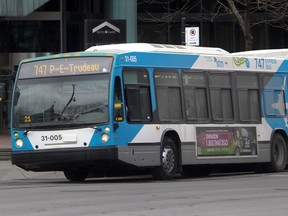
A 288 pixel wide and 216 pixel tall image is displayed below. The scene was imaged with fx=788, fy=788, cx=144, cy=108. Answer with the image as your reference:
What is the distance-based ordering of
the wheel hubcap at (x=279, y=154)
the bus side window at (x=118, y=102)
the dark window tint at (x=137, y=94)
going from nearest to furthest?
1. the bus side window at (x=118, y=102)
2. the dark window tint at (x=137, y=94)
3. the wheel hubcap at (x=279, y=154)

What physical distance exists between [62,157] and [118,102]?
1.71 m

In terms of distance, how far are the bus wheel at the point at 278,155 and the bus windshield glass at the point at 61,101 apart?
21.1 feet

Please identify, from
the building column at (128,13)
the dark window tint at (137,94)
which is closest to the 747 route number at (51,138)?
the dark window tint at (137,94)

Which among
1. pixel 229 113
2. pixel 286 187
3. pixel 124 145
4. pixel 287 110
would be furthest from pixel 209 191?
pixel 287 110

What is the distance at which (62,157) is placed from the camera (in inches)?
672

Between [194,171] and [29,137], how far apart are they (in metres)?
5.58

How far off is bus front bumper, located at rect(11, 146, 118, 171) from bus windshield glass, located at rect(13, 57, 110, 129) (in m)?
0.57

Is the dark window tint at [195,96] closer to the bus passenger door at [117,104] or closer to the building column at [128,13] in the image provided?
the bus passenger door at [117,104]

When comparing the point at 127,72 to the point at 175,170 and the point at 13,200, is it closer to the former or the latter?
the point at 175,170

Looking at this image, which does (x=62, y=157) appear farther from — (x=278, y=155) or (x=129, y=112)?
(x=278, y=155)

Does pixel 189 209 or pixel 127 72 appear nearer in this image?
pixel 189 209

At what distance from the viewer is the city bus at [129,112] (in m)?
17.0

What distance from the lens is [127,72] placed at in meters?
17.4

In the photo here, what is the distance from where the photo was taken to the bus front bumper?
1673 cm
